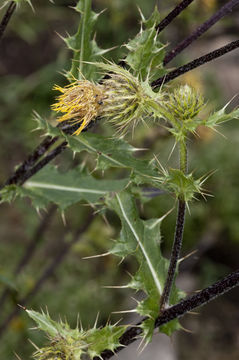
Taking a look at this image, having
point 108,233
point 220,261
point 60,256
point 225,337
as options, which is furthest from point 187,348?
point 60,256

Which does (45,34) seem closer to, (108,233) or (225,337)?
(108,233)

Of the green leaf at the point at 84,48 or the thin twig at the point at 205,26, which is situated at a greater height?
the green leaf at the point at 84,48

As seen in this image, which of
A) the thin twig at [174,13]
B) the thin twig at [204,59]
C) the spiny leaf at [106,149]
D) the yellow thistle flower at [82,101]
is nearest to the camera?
the yellow thistle flower at [82,101]

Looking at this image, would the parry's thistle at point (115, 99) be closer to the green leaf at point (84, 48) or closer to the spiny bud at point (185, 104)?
the spiny bud at point (185, 104)

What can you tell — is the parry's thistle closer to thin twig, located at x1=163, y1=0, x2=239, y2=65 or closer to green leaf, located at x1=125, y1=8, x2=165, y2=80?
green leaf, located at x1=125, y1=8, x2=165, y2=80

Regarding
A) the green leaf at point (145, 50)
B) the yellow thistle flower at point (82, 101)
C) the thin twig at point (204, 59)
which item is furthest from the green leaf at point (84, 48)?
the yellow thistle flower at point (82, 101)

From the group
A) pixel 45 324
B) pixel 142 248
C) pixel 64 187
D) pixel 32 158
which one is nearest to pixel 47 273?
pixel 64 187
